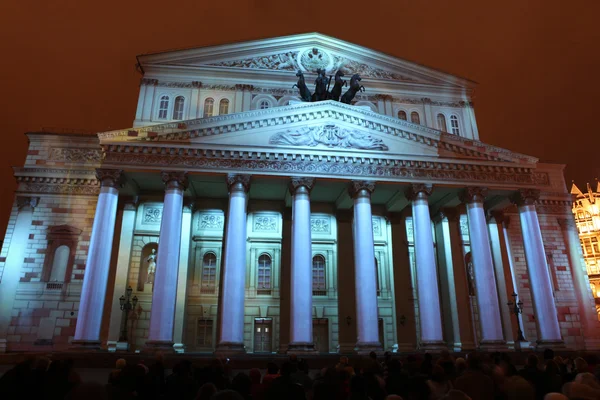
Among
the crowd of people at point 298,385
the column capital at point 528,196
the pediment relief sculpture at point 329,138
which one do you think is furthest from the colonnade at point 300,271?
the crowd of people at point 298,385

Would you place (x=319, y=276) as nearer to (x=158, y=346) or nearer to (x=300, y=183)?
(x=300, y=183)

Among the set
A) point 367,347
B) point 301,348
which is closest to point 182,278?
point 301,348

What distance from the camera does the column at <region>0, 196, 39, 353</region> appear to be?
945 inches

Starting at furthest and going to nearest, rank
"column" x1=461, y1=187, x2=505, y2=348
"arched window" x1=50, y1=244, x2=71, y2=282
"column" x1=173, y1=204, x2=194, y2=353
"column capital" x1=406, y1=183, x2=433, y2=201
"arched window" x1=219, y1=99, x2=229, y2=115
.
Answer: "arched window" x1=219, y1=99, x2=229, y2=115
"arched window" x1=50, y1=244, x2=71, y2=282
"column" x1=173, y1=204, x2=194, y2=353
"column capital" x1=406, y1=183, x2=433, y2=201
"column" x1=461, y1=187, x2=505, y2=348

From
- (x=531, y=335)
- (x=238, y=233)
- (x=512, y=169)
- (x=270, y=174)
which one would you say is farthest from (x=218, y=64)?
(x=531, y=335)

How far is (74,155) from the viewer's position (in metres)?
27.2

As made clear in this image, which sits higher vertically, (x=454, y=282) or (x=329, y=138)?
(x=329, y=138)

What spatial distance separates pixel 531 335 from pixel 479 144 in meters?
13.2

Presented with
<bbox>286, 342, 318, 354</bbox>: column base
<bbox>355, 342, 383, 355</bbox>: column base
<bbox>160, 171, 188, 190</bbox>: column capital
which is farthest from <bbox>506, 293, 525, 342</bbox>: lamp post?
<bbox>160, 171, 188, 190</bbox>: column capital

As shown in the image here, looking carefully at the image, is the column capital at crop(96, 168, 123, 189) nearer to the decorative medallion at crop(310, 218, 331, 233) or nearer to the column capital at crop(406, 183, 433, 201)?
the decorative medallion at crop(310, 218, 331, 233)

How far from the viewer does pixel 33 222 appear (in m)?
26.0

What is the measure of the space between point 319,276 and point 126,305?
1148cm

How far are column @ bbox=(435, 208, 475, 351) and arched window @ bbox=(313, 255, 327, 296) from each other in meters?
7.46

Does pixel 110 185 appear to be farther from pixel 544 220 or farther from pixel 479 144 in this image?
pixel 544 220
